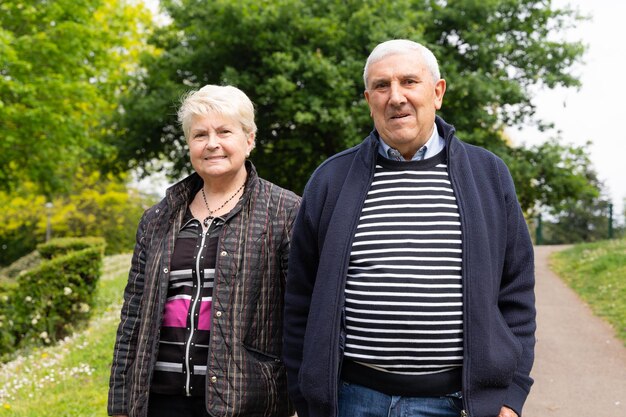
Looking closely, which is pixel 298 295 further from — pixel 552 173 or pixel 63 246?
pixel 552 173

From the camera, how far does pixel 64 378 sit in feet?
21.5

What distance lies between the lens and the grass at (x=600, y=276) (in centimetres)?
930

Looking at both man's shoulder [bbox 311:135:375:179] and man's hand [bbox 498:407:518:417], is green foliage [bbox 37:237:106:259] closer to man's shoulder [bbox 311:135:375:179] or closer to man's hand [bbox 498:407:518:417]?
man's shoulder [bbox 311:135:375:179]

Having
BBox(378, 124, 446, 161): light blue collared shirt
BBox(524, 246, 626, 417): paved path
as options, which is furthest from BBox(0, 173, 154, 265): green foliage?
BBox(378, 124, 446, 161): light blue collared shirt

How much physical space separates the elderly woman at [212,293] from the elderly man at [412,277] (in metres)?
0.21

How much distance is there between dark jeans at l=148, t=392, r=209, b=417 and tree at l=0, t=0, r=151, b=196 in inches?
568

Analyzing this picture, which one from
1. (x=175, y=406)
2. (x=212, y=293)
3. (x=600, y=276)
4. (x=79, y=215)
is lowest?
(x=175, y=406)

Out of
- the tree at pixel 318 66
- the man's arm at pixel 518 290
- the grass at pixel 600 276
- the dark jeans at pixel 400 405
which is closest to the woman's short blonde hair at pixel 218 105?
the man's arm at pixel 518 290

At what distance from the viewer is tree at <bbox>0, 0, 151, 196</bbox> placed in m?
16.8

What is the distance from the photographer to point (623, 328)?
829 centimetres

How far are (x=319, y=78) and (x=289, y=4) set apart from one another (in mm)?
1894

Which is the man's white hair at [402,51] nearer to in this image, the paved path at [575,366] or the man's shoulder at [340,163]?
the man's shoulder at [340,163]

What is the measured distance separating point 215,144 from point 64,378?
4.64 meters

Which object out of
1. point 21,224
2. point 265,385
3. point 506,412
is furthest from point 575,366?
point 21,224
